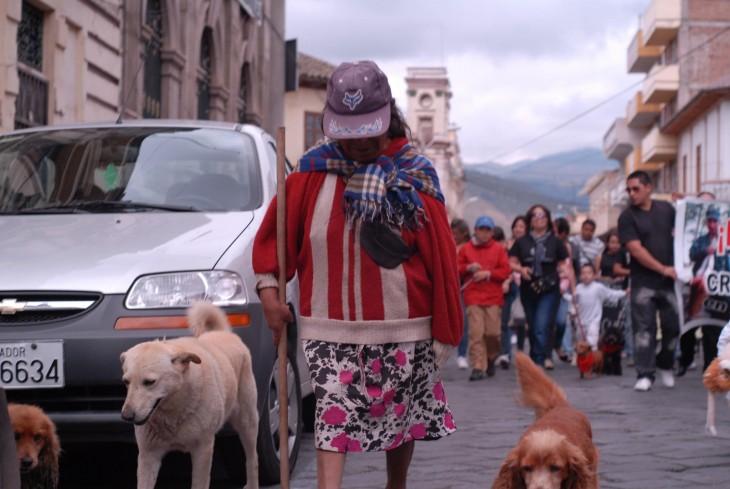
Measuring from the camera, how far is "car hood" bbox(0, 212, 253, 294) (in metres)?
5.78

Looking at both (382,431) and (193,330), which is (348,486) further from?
(382,431)

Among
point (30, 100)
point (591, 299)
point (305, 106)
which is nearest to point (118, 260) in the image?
point (30, 100)

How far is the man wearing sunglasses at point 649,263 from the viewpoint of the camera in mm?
11695

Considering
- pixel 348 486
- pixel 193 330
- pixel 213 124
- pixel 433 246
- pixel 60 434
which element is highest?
pixel 213 124

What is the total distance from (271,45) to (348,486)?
1170 inches

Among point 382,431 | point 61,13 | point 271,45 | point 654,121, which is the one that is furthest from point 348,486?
point 654,121

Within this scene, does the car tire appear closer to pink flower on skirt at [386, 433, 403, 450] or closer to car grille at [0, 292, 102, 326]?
car grille at [0, 292, 102, 326]

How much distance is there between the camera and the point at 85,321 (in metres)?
5.71

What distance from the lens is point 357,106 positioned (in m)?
4.64

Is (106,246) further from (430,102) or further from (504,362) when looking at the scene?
(430,102)

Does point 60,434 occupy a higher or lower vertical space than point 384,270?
lower

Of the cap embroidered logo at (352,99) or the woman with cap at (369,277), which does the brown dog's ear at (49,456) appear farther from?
the cap embroidered logo at (352,99)

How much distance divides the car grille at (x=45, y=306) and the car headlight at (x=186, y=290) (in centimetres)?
19

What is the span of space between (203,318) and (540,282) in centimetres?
920
